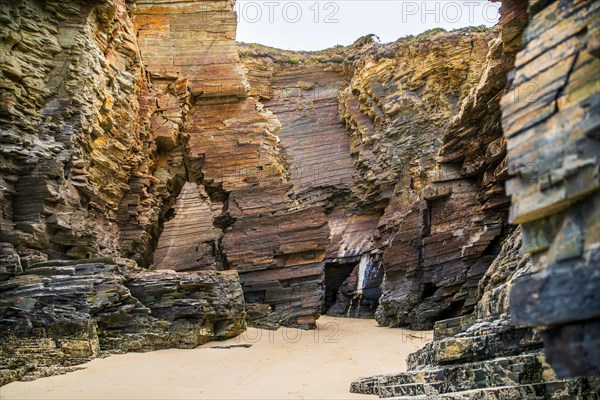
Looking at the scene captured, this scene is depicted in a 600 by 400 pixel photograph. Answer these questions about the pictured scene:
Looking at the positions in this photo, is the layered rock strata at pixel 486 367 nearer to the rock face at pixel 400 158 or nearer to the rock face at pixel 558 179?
the rock face at pixel 558 179

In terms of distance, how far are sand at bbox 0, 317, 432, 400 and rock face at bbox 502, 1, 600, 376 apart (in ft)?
17.8

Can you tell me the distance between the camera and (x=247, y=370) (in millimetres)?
12922

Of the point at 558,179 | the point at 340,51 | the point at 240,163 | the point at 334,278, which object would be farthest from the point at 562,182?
the point at 340,51

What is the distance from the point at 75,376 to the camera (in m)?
11.3

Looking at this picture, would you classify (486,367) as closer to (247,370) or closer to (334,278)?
(247,370)

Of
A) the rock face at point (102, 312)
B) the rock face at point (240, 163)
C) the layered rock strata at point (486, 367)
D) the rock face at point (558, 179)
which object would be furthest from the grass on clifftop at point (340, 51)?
the rock face at point (558, 179)

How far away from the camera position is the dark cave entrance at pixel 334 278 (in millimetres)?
28703

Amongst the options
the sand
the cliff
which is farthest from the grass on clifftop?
the sand

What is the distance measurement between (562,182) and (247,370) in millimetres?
10013

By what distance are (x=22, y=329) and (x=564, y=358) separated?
11211 millimetres

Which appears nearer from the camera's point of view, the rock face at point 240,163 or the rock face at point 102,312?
the rock face at point 102,312

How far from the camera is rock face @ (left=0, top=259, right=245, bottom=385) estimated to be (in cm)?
1221

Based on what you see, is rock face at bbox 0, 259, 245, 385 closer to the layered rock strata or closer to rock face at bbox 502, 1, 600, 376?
the layered rock strata

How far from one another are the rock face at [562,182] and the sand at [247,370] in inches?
214
